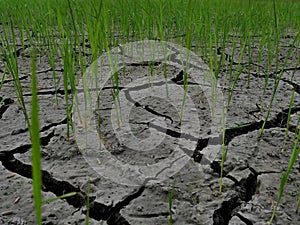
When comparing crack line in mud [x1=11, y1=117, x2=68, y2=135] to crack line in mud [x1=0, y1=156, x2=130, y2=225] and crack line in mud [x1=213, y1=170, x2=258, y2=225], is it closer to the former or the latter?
crack line in mud [x1=0, y1=156, x2=130, y2=225]

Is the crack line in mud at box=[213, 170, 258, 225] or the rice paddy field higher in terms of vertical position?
the rice paddy field

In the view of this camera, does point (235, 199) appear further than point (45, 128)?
No

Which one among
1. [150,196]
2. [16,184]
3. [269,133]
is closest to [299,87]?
[269,133]

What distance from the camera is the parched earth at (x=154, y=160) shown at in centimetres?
86

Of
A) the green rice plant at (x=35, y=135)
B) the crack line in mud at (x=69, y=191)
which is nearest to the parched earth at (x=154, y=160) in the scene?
the crack line in mud at (x=69, y=191)

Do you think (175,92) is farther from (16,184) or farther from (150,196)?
(16,184)

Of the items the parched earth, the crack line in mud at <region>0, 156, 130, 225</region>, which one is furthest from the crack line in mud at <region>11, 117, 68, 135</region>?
the crack line in mud at <region>0, 156, 130, 225</region>

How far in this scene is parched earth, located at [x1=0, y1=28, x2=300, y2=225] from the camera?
859 millimetres

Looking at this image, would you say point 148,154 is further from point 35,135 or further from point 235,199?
point 35,135

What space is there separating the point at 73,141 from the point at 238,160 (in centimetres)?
59

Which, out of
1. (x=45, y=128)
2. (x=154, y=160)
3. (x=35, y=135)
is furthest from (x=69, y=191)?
(x=35, y=135)

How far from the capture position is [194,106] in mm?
1470

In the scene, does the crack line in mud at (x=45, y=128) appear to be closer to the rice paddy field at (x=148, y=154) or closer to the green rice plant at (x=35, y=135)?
the rice paddy field at (x=148, y=154)

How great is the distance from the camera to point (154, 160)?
1090 mm
